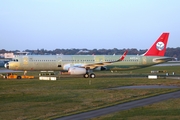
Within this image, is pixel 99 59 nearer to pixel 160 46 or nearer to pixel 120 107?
pixel 160 46

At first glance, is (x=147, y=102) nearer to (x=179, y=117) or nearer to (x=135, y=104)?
(x=135, y=104)

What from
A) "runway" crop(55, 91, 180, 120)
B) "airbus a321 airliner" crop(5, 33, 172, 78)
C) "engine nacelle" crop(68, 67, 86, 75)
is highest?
A: "airbus a321 airliner" crop(5, 33, 172, 78)

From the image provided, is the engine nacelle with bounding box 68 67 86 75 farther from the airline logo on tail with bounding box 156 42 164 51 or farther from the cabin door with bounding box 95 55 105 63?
the airline logo on tail with bounding box 156 42 164 51

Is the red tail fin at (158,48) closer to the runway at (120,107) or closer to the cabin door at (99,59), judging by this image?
the cabin door at (99,59)

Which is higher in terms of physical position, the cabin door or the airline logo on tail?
the airline logo on tail

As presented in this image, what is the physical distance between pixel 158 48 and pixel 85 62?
12.4 metres

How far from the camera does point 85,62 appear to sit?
198ft

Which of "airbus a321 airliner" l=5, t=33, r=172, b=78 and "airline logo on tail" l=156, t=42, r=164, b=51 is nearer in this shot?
"airbus a321 airliner" l=5, t=33, r=172, b=78

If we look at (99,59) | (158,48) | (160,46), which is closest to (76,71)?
(99,59)

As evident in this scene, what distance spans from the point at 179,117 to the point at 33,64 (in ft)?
130

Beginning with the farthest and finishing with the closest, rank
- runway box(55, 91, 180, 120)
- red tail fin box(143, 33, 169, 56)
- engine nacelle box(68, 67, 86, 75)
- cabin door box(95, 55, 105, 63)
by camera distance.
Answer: red tail fin box(143, 33, 169, 56)
cabin door box(95, 55, 105, 63)
engine nacelle box(68, 67, 86, 75)
runway box(55, 91, 180, 120)

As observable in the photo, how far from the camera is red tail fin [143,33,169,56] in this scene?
207 feet

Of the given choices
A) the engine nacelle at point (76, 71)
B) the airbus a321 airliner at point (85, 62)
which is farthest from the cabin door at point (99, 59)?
the engine nacelle at point (76, 71)

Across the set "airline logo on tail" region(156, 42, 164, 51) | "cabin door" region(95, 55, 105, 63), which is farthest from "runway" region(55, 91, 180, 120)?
"airline logo on tail" region(156, 42, 164, 51)
